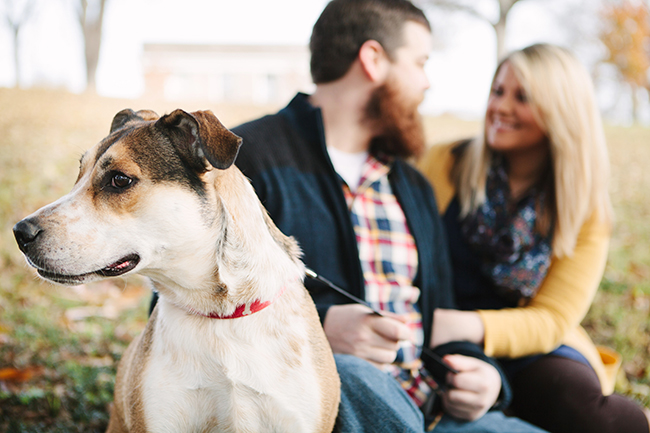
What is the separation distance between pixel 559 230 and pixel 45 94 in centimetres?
1132

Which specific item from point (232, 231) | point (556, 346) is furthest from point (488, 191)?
point (232, 231)

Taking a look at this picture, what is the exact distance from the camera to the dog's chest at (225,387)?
175cm

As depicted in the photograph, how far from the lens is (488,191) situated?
133 inches

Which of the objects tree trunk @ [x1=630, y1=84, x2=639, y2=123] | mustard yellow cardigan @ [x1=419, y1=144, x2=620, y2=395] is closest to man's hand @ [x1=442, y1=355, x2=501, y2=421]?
mustard yellow cardigan @ [x1=419, y1=144, x2=620, y2=395]

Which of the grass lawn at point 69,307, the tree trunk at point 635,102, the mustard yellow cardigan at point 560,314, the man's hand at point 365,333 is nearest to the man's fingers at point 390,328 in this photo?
the man's hand at point 365,333

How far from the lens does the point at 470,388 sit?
245 centimetres

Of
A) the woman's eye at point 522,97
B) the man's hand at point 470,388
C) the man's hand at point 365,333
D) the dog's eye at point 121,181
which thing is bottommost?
the man's hand at point 470,388

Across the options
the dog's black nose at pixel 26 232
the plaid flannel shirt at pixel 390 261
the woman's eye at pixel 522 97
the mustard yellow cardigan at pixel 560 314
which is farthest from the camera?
the woman's eye at pixel 522 97

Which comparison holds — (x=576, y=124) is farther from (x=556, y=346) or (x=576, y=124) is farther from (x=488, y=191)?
(x=556, y=346)

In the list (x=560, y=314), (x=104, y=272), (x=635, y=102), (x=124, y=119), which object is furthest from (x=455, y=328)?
(x=635, y=102)

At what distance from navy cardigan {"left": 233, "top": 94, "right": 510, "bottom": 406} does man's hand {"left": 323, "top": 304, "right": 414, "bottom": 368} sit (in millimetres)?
118

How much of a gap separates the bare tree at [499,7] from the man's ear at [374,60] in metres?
10.8

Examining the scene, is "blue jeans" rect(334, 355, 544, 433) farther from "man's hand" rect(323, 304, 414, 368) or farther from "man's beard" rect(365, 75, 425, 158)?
"man's beard" rect(365, 75, 425, 158)

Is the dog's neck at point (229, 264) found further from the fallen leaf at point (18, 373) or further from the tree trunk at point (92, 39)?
the tree trunk at point (92, 39)
